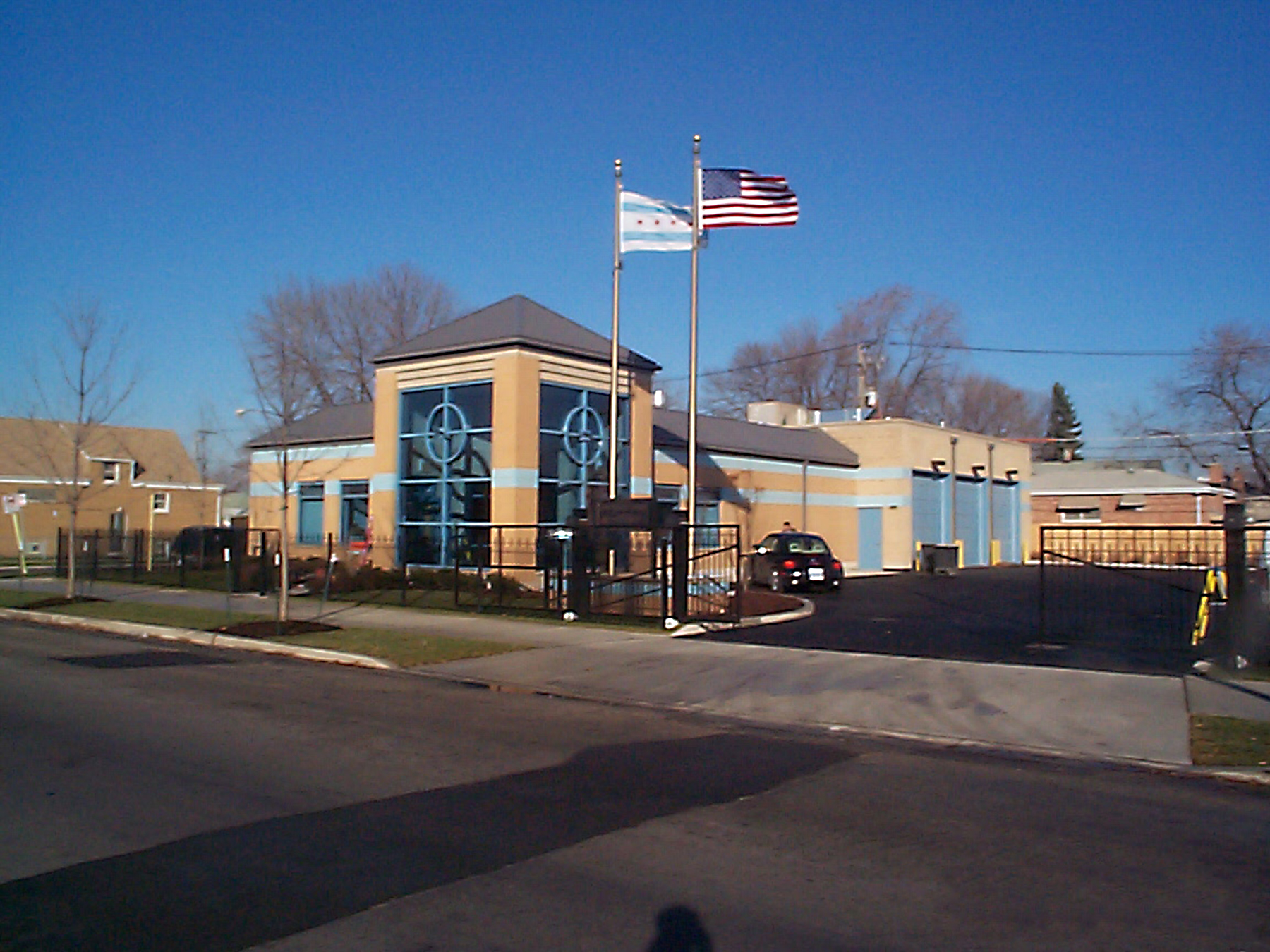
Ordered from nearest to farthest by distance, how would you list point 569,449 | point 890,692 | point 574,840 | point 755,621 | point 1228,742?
point 574,840 → point 1228,742 → point 890,692 → point 755,621 → point 569,449

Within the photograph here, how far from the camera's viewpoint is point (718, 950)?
5.07 m

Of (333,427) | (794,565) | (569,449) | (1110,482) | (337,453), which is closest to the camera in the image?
(569,449)

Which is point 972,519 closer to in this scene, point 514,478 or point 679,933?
point 514,478

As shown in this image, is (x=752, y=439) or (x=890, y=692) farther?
(x=752, y=439)

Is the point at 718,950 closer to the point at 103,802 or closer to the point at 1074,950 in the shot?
the point at 1074,950

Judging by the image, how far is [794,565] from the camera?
96.6 ft

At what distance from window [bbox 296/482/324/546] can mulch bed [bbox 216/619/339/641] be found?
2147 cm

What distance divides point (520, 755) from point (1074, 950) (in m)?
5.39

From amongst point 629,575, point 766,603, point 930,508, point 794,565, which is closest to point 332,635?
point 629,575

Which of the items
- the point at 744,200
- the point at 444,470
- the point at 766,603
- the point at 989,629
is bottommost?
the point at 989,629

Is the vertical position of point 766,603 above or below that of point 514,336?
below

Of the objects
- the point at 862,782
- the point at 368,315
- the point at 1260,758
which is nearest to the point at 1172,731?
the point at 1260,758

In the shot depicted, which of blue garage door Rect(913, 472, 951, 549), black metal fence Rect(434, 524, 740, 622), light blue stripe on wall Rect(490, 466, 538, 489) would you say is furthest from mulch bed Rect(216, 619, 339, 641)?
blue garage door Rect(913, 472, 951, 549)

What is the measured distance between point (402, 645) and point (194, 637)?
14.6ft
